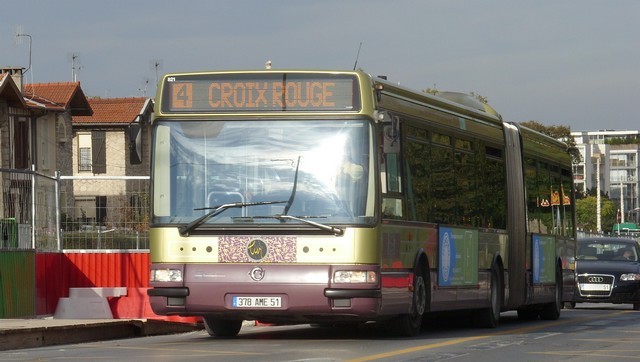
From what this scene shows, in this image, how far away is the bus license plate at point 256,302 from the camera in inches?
652

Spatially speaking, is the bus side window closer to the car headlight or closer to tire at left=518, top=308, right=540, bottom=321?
tire at left=518, top=308, right=540, bottom=321

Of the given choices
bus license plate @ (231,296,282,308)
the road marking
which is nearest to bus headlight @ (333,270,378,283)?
bus license plate @ (231,296,282,308)

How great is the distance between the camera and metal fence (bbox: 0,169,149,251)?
2247 centimetres

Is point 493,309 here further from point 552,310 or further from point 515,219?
point 552,310

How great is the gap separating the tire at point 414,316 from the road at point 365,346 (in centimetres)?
17

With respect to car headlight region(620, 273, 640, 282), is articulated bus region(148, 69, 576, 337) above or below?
above

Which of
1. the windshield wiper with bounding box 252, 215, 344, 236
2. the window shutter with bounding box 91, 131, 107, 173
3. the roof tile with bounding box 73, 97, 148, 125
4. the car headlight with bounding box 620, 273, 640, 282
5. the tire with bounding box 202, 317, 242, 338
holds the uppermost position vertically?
the roof tile with bounding box 73, 97, 148, 125

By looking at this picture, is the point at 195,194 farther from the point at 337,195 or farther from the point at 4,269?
the point at 4,269

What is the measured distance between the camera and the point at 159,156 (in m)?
17.1

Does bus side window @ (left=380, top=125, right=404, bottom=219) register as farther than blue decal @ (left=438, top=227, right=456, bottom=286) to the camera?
No

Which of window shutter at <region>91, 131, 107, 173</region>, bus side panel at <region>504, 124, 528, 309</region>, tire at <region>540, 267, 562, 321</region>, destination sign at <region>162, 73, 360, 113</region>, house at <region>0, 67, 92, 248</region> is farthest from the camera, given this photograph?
window shutter at <region>91, 131, 107, 173</region>

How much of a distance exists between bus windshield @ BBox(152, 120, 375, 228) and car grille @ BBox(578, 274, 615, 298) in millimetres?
17783

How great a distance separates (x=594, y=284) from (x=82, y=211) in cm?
1354

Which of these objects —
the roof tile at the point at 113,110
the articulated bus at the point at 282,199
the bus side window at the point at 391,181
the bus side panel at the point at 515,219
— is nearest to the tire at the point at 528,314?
the bus side panel at the point at 515,219
